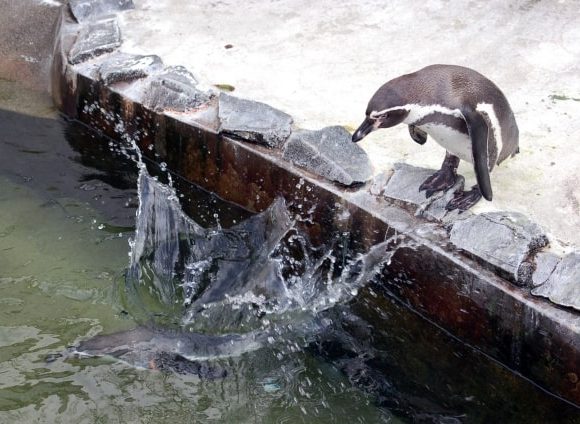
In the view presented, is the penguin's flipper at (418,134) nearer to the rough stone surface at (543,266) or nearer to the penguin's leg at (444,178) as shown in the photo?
the penguin's leg at (444,178)

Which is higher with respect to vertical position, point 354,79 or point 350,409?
point 354,79

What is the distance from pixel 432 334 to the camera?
12.2 feet

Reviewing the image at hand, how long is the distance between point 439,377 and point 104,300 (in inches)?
60.8

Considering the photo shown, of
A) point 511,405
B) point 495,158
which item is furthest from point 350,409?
point 495,158

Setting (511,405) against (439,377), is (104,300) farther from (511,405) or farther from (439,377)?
(511,405)

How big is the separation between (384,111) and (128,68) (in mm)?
1899

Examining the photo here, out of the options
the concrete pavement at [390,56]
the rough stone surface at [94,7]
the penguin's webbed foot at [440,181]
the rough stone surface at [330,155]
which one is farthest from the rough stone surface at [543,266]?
the rough stone surface at [94,7]

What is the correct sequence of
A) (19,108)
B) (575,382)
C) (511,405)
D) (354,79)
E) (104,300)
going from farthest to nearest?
(19,108) → (354,79) → (104,300) → (511,405) → (575,382)

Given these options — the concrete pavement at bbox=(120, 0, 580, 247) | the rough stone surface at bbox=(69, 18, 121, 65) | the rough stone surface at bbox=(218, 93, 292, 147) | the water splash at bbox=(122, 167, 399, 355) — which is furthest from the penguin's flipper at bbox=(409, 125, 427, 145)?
the rough stone surface at bbox=(69, 18, 121, 65)

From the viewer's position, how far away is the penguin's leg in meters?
3.74

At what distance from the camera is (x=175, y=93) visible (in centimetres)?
451

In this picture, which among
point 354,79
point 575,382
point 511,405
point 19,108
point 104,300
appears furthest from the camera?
point 19,108

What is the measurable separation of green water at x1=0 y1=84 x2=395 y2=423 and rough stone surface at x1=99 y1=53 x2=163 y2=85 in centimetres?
48

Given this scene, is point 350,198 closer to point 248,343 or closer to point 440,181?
point 440,181
